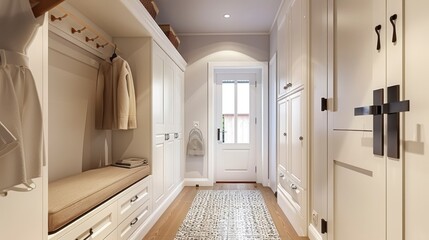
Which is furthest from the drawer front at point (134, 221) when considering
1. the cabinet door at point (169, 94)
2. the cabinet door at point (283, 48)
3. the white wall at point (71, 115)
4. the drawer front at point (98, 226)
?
the cabinet door at point (283, 48)

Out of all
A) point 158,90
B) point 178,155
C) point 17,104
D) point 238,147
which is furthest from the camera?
point 238,147

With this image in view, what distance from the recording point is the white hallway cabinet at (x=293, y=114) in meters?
2.27

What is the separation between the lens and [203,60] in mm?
4414

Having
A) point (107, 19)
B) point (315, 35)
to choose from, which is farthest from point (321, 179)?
point (107, 19)

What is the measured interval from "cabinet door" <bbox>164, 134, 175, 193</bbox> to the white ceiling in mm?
1706

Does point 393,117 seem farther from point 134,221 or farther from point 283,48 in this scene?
point 283,48

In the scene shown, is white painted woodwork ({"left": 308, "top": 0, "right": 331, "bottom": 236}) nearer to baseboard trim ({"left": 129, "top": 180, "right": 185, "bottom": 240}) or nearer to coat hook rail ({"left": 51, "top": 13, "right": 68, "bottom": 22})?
baseboard trim ({"left": 129, "top": 180, "right": 185, "bottom": 240})

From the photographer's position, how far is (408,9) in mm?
975

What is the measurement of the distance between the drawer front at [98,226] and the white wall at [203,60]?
8.50ft

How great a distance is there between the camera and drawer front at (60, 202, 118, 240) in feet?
4.56

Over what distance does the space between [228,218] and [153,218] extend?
791mm

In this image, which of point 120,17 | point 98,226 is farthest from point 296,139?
point 120,17

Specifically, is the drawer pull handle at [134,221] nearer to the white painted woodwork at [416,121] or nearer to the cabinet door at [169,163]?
the cabinet door at [169,163]

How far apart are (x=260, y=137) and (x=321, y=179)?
8.52 ft
